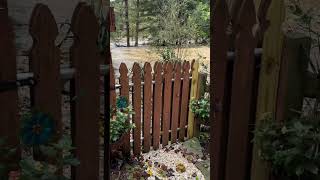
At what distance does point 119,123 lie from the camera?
15.1 feet

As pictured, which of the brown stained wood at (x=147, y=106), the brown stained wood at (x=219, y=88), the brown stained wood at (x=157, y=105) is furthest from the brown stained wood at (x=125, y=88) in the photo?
the brown stained wood at (x=219, y=88)

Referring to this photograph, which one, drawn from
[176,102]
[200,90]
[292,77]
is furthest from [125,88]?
[292,77]

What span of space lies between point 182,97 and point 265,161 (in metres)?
3.49

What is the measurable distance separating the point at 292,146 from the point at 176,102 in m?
3.56

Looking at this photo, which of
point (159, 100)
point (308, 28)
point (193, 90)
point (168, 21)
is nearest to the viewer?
point (308, 28)

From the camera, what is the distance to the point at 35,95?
4.74 feet

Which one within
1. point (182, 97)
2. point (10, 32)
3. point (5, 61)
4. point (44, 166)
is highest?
point (10, 32)

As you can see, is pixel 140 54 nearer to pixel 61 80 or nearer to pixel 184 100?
pixel 184 100

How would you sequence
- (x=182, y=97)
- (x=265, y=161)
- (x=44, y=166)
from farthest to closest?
(x=182, y=97)
(x=265, y=161)
(x=44, y=166)

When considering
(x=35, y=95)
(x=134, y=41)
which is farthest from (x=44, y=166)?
(x=134, y=41)

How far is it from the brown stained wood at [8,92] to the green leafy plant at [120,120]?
3.09 m

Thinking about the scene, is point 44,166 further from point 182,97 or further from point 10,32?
point 182,97

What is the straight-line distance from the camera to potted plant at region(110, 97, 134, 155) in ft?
14.9

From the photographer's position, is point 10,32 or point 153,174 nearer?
point 10,32
